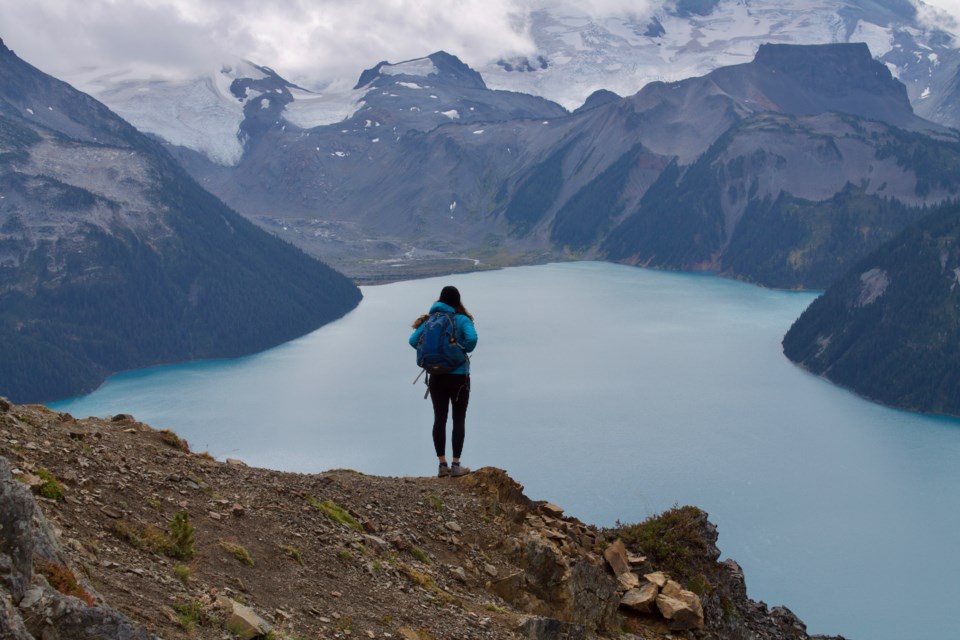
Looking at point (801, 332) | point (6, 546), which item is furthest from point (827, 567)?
point (801, 332)

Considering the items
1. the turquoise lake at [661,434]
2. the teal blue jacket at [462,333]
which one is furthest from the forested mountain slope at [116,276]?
the teal blue jacket at [462,333]

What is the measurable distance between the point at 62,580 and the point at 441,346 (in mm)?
9069

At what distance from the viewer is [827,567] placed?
58000 millimetres

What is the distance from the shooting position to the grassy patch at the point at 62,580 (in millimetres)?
8039

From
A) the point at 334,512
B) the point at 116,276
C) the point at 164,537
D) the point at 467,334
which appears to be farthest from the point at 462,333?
the point at 116,276

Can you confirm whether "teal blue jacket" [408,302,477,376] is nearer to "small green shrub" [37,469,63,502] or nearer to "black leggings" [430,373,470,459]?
"black leggings" [430,373,470,459]

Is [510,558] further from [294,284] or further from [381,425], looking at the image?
[294,284]

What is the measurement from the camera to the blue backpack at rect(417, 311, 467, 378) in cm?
1653

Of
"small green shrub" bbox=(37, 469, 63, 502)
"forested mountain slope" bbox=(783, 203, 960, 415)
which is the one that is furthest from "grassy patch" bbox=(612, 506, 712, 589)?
"forested mountain slope" bbox=(783, 203, 960, 415)

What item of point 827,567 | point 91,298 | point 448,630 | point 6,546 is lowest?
point 827,567

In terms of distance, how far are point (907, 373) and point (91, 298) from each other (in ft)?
384

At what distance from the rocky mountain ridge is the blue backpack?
7.00ft

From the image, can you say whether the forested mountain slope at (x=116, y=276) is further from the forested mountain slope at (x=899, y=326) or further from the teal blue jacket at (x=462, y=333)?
the teal blue jacket at (x=462, y=333)

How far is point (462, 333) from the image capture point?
16.5 metres
